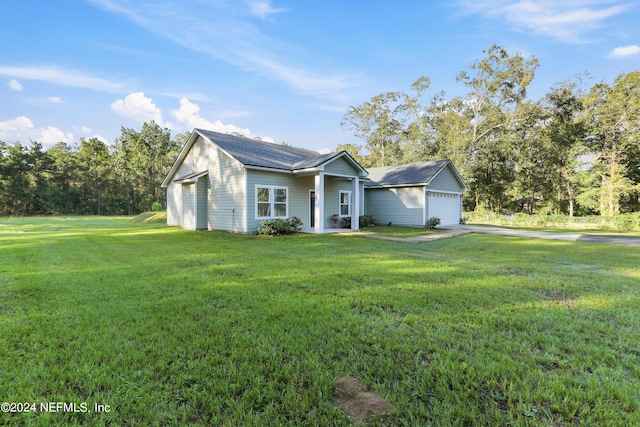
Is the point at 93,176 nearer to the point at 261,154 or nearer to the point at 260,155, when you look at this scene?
the point at 261,154

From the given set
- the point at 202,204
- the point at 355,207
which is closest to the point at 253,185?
the point at 202,204

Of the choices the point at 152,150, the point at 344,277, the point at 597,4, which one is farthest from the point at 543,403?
the point at 152,150

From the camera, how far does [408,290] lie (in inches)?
180

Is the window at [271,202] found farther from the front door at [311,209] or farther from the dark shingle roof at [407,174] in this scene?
the dark shingle roof at [407,174]

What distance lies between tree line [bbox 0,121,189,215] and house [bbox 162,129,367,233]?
27.5m

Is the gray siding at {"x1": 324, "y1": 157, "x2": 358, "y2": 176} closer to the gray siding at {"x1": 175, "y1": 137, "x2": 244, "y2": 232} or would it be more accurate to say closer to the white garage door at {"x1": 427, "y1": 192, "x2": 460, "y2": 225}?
the gray siding at {"x1": 175, "y1": 137, "x2": 244, "y2": 232}

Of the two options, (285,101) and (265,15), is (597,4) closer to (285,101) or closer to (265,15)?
(265,15)

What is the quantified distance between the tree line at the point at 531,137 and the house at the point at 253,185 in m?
17.2

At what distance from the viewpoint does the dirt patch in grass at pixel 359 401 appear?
6.10 ft

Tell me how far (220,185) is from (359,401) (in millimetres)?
13639

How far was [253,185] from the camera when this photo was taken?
1305 cm

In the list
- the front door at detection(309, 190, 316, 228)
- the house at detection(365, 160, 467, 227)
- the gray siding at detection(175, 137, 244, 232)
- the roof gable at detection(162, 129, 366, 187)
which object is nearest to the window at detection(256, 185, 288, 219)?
the gray siding at detection(175, 137, 244, 232)

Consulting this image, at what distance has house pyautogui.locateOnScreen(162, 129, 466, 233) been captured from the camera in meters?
13.3

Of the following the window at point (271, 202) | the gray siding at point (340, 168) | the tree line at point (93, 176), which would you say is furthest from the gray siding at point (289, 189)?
the tree line at point (93, 176)
